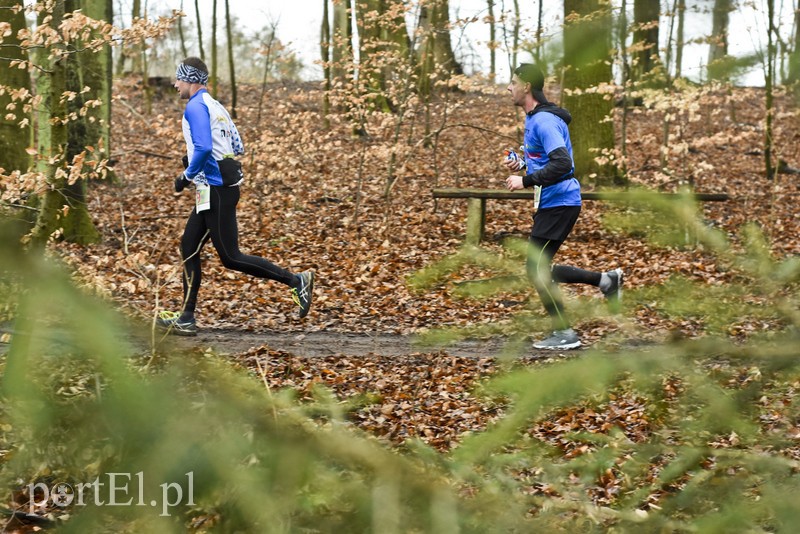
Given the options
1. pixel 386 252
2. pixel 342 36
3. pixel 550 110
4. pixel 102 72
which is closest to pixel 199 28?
pixel 342 36

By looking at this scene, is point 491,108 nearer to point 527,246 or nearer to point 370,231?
point 370,231

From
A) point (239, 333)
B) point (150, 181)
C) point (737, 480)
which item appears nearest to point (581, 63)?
point (737, 480)

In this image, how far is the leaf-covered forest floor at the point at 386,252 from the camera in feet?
9.96

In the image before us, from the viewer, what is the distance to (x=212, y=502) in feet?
4.16

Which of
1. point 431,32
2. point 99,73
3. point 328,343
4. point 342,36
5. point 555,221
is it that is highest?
point 342,36

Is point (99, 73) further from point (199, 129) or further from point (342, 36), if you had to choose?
point (199, 129)

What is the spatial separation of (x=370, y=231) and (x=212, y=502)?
32.4ft

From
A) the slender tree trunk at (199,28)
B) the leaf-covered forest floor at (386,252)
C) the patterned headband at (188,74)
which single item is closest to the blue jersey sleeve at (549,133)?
the leaf-covered forest floor at (386,252)

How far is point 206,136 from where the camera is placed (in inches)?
238

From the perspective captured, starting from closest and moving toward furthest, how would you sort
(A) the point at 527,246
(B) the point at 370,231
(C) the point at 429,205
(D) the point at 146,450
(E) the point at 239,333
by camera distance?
(D) the point at 146,450
(A) the point at 527,246
(E) the point at 239,333
(B) the point at 370,231
(C) the point at 429,205

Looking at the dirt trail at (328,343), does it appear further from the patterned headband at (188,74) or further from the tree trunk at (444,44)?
the tree trunk at (444,44)

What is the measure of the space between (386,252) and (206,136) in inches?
170

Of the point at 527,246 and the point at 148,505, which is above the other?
A: the point at 527,246

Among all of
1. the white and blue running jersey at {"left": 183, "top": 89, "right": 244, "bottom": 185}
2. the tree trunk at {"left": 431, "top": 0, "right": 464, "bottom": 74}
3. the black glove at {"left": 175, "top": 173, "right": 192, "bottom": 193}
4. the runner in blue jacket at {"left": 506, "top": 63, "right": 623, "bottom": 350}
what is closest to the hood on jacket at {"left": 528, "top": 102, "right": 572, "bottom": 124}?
the runner in blue jacket at {"left": 506, "top": 63, "right": 623, "bottom": 350}
